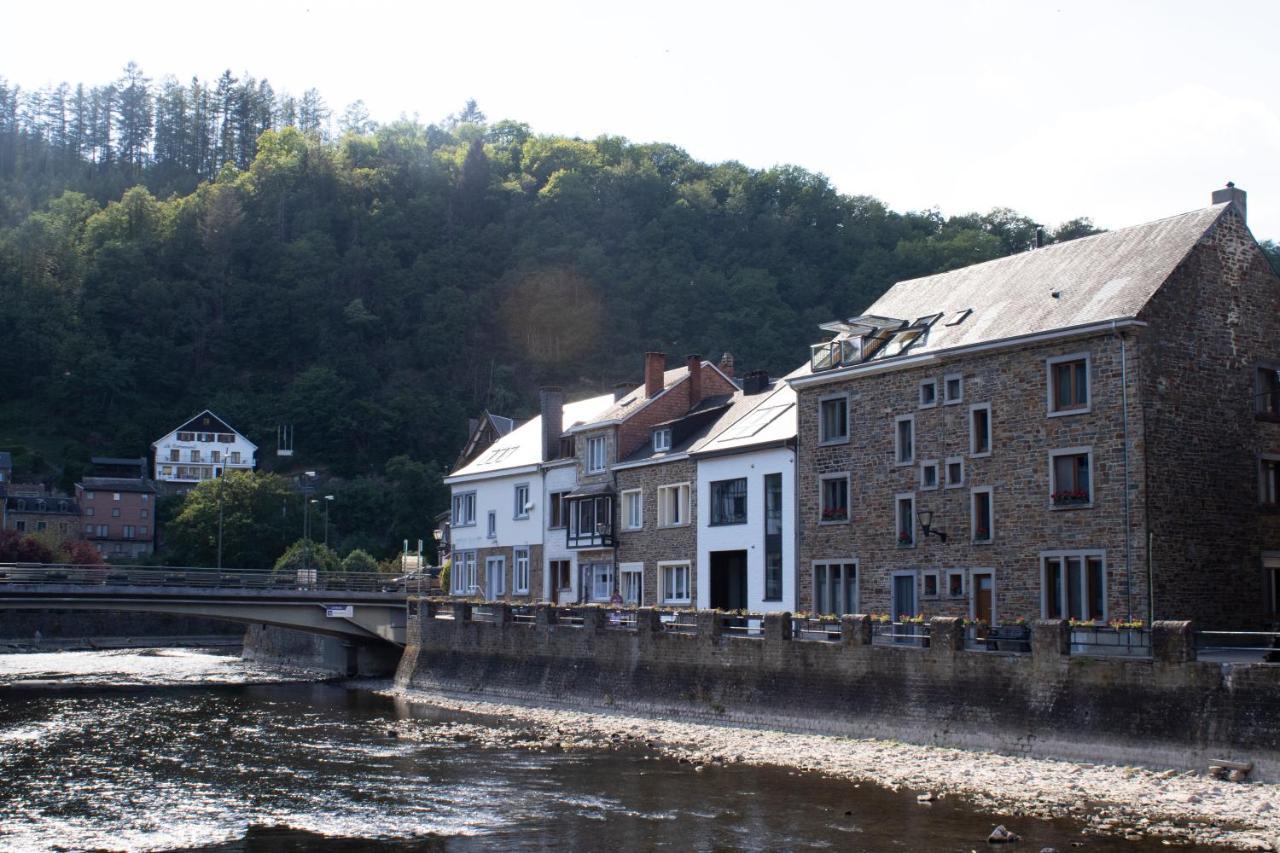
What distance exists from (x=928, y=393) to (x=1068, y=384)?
455 centimetres

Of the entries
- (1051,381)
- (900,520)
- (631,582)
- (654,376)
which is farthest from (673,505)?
(1051,381)

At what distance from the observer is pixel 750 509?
44281mm

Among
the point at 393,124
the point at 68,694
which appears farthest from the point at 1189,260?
the point at 393,124

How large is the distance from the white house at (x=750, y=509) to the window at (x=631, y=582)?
3.83 m

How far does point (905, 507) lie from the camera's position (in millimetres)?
38875

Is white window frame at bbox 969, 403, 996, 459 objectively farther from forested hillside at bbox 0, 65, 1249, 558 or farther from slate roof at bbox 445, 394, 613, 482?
forested hillside at bbox 0, 65, 1249, 558

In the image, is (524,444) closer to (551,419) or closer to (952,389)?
(551,419)

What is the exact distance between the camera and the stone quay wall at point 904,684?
2523 centimetres

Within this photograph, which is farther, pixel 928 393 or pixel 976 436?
pixel 928 393

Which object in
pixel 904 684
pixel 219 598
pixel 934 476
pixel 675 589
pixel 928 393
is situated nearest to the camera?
pixel 904 684

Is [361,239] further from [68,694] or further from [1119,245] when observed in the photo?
[1119,245]

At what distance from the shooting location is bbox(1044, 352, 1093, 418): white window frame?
33.8m

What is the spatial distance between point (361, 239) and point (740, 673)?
120125mm

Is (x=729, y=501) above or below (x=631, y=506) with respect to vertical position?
below
